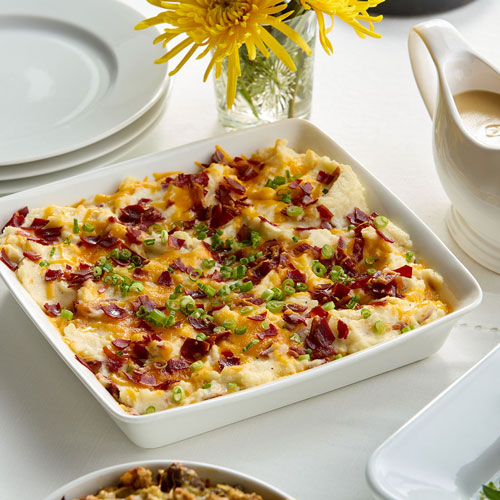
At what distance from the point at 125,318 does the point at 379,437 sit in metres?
0.65

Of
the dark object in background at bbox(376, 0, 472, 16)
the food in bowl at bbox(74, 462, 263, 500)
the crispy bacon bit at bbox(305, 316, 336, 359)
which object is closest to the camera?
the food in bowl at bbox(74, 462, 263, 500)

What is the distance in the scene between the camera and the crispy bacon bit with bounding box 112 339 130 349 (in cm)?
181

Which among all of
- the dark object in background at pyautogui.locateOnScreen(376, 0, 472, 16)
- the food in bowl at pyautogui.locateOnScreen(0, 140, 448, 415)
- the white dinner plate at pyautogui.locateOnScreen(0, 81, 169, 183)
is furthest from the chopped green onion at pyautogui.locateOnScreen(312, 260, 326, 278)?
the dark object in background at pyautogui.locateOnScreen(376, 0, 472, 16)

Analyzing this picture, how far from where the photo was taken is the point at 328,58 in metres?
3.01

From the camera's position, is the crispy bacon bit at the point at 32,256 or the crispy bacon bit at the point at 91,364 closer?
the crispy bacon bit at the point at 91,364

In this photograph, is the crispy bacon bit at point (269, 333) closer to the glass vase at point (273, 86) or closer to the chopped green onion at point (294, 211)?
the chopped green onion at point (294, 211)

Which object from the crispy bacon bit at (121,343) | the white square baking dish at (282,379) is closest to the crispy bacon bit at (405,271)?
the white square baking dish at (282,379)

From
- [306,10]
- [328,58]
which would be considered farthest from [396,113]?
[306,10]

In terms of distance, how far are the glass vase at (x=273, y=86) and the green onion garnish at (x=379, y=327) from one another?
95 cm

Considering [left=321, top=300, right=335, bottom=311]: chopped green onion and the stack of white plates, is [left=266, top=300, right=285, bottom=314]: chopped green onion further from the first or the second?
the stack of white plates

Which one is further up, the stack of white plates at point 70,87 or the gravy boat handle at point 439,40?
the gravy boat handle at point 439,40

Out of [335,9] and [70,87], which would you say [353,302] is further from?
[70,87]

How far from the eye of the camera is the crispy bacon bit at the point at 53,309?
1.90m

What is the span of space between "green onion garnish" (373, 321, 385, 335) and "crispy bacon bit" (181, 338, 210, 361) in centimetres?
38
